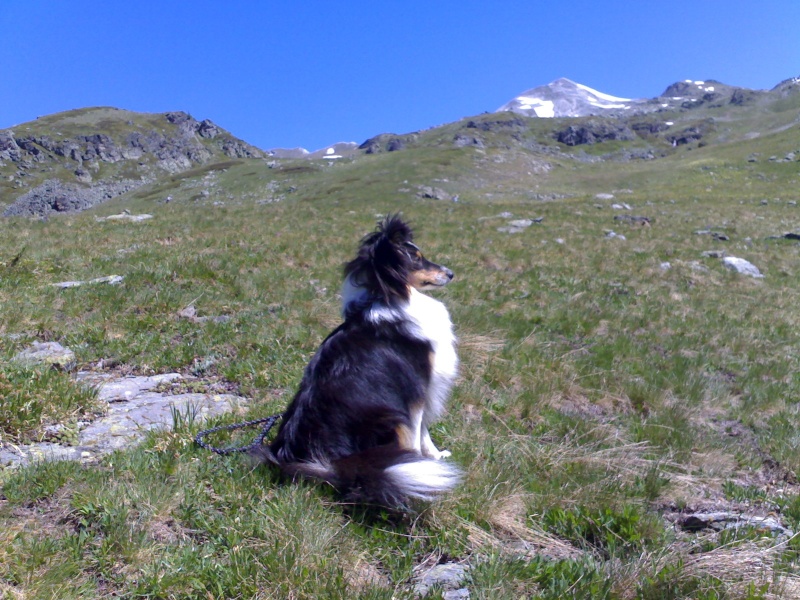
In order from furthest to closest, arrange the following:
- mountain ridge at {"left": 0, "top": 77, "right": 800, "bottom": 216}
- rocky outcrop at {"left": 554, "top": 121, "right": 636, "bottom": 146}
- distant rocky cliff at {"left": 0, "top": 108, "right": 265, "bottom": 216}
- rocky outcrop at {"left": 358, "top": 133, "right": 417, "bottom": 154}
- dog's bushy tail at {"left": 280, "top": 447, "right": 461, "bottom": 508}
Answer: rocky outcrop at {"left": 358, "top": 133, "right": 417, "bottom": 154}, distant rocky cliff at {"left": 0, "top": 108, "right": 265, "bottom": 216}, rocky outcrop at {"left": 554, "top": 121, "right": 636, "bottom": 146}, mountain ridge at {"left": 0, "top": 77, "right": 800, "bottom": 216}, dog's bushy tail at {"left": 280, "top": 447, "right": 461, "bottom": 508}

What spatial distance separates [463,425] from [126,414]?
328 centimetres

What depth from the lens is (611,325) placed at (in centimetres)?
963

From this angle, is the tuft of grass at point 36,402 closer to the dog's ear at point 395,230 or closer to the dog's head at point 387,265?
the dog's head at point 387,265

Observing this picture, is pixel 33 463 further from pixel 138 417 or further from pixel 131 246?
pixel 131 246

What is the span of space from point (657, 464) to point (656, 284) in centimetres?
1012

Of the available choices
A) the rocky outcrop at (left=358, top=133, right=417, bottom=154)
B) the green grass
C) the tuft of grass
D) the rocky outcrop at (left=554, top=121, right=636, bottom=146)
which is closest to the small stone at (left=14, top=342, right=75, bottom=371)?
the green grass

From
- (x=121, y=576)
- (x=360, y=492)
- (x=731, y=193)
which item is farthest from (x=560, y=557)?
(x=731, y=193)

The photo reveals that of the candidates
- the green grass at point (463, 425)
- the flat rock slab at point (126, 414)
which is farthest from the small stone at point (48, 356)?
the flat rock slab at point (126, 414)

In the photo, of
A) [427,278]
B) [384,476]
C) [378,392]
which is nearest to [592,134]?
[427,278]

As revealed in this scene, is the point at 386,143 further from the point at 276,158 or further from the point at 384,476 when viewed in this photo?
the point at 384,476

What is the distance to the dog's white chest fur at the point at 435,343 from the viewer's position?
4.71m

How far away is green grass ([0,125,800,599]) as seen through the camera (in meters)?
3.03

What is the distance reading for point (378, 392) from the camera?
4125 millimetres

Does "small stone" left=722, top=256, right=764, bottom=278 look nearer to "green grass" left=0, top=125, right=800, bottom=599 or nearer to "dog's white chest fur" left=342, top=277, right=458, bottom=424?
"green grass" left=0, top=125, right=800, bottom=599
